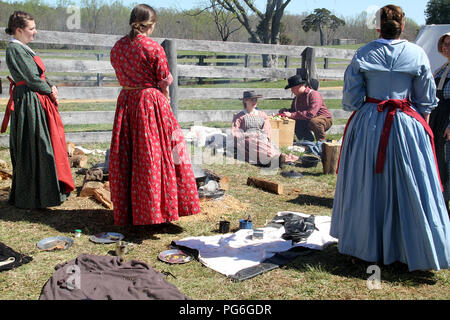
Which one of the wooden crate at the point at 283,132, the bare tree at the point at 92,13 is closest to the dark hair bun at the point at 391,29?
the wooden crate at the point at 283,132

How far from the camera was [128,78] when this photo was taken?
167 inches

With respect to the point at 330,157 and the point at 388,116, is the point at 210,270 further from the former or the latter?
the point at 330,157

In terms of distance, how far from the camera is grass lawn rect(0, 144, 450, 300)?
3.31 metres

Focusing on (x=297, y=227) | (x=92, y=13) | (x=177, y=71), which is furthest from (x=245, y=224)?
(x=92, y=13)

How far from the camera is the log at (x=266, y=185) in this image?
6.03 metres

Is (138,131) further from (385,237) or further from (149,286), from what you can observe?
(385,237)

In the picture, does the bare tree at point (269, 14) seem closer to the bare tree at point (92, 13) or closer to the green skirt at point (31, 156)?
the bare tree at point (92, 13)

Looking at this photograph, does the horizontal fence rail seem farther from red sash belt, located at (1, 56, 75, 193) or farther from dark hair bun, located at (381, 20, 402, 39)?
dark hair bun, located at (381, 20, 402, 39)

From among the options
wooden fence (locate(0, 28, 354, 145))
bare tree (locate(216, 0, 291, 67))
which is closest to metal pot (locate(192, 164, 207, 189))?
wooden fence (locate(0, 28, 354, 145))

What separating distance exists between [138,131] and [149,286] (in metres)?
1.59

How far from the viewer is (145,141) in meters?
4.19

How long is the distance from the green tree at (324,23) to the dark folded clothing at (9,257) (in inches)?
2195

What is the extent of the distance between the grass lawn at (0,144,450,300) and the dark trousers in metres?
3.36
